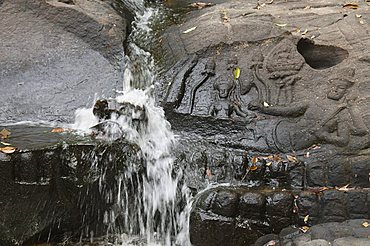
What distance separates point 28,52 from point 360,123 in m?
3.21

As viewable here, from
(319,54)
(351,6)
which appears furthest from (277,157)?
(351,6)

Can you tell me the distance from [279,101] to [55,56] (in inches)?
88.5

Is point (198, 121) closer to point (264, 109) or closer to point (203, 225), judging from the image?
point (264, 109)

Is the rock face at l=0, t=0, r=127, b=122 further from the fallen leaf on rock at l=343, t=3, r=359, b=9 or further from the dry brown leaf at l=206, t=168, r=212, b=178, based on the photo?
the fallen leaf on rock at l=343, t=3, r=359, b=9

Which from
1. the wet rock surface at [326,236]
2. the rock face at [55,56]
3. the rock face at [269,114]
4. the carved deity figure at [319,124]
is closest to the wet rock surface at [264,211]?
the rock face at [269,114]

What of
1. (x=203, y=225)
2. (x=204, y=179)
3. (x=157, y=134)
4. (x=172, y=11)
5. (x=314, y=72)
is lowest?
(x=203, y=225)

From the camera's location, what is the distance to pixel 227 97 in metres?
5.09

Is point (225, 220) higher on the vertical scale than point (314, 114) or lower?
lower

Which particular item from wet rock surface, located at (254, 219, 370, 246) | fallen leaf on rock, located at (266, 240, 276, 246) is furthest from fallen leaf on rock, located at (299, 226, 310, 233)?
fallen leaf on rock, located at (266, 240, 276, 246)

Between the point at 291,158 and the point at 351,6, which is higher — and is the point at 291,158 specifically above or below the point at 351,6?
below

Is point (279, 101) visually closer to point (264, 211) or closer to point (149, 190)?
point (264, 211)

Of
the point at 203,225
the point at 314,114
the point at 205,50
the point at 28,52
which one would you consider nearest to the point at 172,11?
the point at 205,50

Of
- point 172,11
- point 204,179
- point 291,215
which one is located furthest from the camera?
point 172,11

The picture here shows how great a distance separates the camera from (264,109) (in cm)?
493
